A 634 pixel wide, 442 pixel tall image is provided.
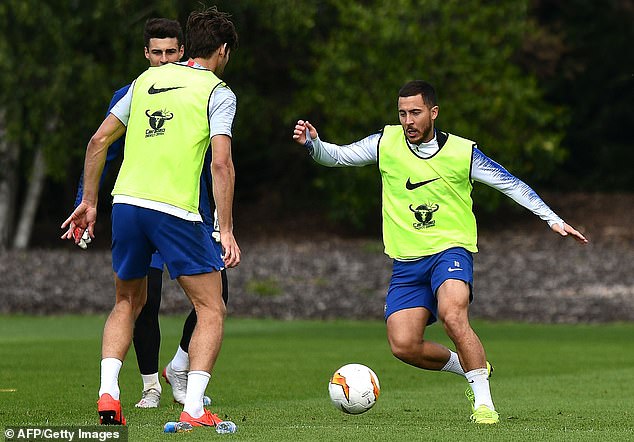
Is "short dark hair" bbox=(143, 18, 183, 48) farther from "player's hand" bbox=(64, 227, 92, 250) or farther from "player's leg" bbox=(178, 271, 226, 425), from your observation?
"player's leg" bbox=(178, 271, 226, 425)

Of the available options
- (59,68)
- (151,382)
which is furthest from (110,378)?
(59,68)

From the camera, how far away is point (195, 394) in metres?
7.81

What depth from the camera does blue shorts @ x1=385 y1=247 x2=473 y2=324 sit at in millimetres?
9062

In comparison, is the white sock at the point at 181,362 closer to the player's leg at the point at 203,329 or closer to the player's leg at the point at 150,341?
the player's leg at the point at 150,341

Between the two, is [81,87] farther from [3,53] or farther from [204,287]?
[204,287]

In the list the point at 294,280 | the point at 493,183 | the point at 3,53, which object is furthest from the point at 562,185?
the point at 493,183

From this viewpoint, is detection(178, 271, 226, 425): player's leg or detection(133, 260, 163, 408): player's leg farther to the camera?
detection(133, 260, 163, 408): player's leg

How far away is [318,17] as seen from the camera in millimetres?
29312

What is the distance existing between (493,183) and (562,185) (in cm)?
2473

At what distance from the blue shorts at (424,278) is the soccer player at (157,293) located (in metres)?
1.28

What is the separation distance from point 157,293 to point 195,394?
2254mm

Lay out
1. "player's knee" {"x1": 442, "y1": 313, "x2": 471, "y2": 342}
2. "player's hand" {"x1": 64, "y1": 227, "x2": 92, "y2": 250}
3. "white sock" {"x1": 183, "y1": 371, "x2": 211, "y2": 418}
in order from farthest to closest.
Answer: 1. "player's knee" {"x1": 442, "y1": 313, "x2": 471, "y2": 342}
2. "player's hand" {"x1": 64, "y1": 227, "x2": 92, "y2": 250}
3. "white sock" {"x1": 183, "y1": 371, "x2": 211, "y2": 418}

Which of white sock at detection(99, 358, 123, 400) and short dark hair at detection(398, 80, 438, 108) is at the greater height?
short dark hair at detection(398, 80, 438, 108)

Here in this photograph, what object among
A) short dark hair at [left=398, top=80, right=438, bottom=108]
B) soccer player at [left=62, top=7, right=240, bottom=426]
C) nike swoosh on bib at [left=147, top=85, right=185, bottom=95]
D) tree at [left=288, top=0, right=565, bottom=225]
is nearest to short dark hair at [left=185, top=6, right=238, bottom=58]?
soccer player at [left=62, top=7, right=240, bottom=426]
